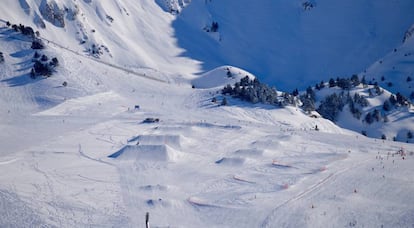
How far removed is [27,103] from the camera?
5731 centimetres

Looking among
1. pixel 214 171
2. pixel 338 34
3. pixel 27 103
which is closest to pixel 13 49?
pixel 27 103

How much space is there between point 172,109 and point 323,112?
29.4 m

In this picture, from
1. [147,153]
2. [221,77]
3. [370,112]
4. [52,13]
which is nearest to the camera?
[147,153]

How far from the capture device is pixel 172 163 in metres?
37.8

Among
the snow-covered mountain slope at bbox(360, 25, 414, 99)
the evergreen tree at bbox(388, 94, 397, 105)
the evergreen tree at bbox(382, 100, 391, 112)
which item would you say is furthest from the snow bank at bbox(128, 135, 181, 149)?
the snow-covered mountain slope at bbox(360, 25, 414, 99)

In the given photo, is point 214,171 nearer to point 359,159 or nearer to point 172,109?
point 359,159

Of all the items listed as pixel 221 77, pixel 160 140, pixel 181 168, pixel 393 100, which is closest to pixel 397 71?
pixel 393 100

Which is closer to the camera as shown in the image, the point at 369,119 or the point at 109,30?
the point at 369,119

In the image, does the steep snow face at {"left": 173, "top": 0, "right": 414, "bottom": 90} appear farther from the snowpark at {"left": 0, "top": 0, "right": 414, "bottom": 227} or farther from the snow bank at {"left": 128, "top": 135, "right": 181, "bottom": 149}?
the snow bank at {"left": 128, "top": 135, "right": 181, "bottom": 149}

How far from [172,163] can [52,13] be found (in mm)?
66599

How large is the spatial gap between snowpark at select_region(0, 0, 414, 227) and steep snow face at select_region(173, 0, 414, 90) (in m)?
48.1

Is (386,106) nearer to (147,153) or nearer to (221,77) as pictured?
(221,77)

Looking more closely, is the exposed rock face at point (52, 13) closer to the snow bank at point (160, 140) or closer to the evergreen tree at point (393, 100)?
the snow bank at point (160, 140)

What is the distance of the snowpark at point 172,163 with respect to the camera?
27.6m
